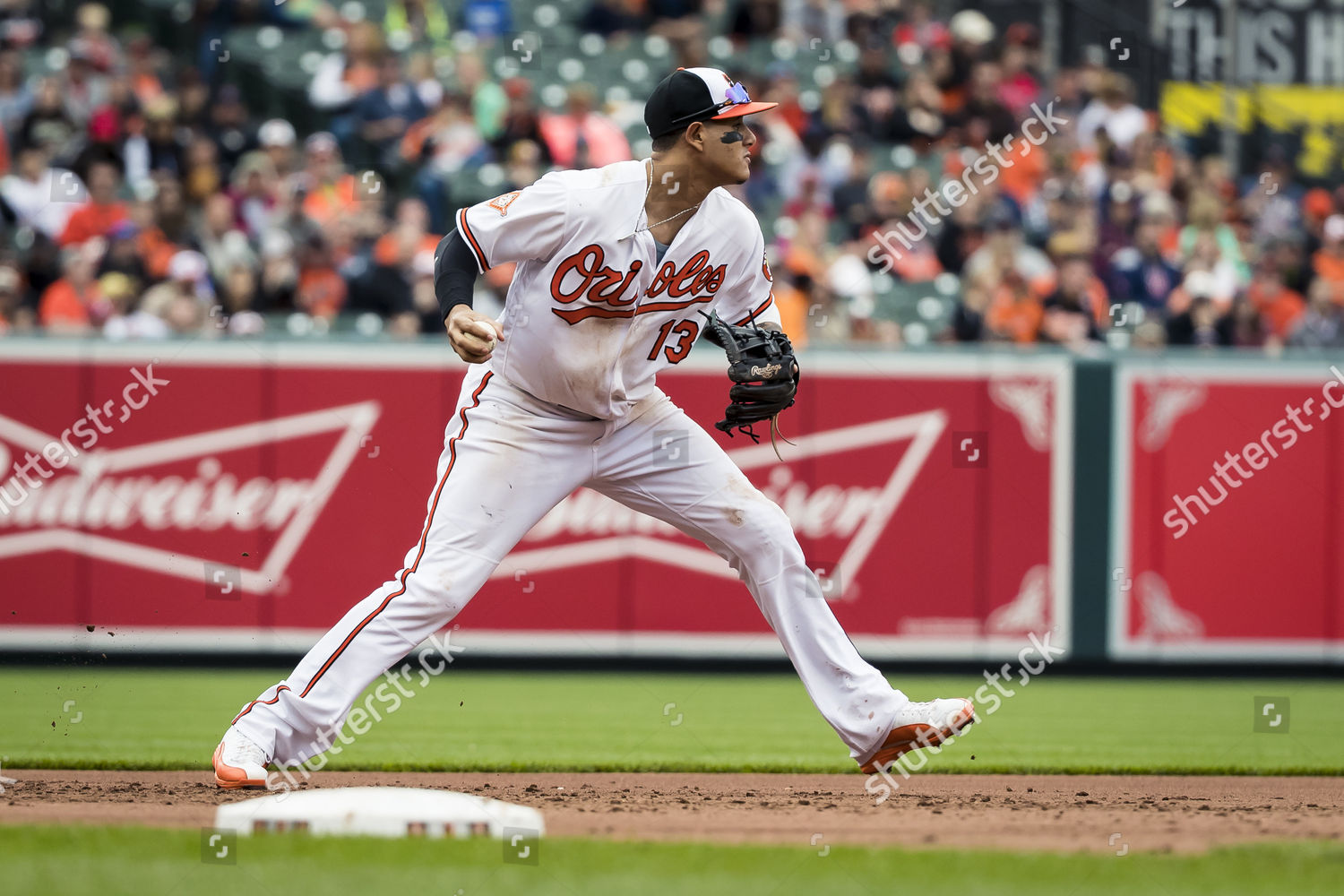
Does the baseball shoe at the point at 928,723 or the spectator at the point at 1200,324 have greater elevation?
the spectator at the point at 1200,324

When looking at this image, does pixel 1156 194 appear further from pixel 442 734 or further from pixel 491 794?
pixel 491 794

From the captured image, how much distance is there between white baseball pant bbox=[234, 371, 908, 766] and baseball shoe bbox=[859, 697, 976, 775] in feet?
0.13

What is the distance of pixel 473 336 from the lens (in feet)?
13.5

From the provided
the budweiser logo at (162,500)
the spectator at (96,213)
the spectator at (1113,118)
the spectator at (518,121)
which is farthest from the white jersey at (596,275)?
the spectator at (1113,118)

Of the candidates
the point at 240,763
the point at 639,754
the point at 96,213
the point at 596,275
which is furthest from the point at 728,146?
the point at 96,213

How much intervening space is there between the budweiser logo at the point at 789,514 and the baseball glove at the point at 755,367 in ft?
12.8

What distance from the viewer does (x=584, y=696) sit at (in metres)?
8.04

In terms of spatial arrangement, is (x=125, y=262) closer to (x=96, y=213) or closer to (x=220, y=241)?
(x=220, y=241)

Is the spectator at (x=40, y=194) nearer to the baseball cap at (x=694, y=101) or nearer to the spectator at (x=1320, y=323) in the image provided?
the baseball cap at (x=694, y=101)

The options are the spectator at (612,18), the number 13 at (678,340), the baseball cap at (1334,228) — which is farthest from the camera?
the spectator at (612,18)

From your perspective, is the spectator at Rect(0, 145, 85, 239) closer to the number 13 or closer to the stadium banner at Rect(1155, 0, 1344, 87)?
the number 13

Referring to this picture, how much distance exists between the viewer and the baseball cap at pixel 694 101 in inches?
180

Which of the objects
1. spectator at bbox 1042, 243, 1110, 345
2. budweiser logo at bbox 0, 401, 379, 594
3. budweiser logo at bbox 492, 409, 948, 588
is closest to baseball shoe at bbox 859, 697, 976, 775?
budweiser logo at bbox 492, 409, 948, 588

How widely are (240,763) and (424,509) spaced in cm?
423
